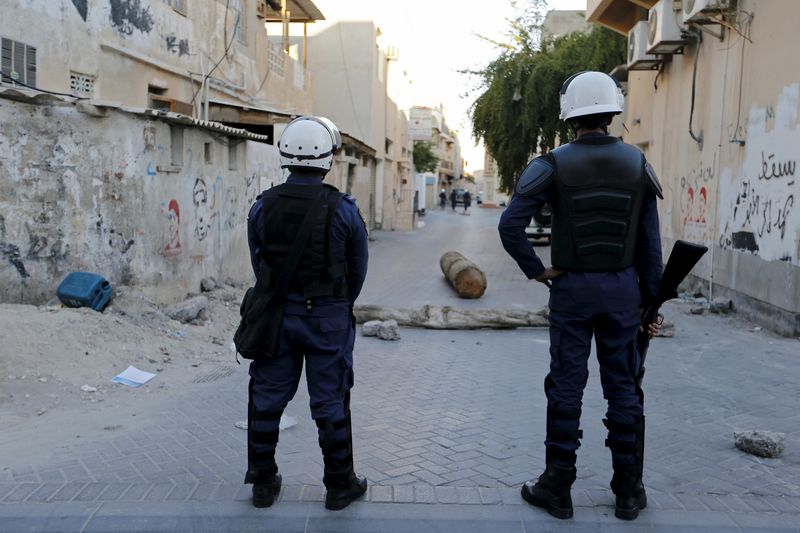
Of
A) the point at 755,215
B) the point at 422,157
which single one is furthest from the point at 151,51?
the point at 422,157

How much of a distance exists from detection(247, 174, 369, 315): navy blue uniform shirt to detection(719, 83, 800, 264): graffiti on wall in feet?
20.8

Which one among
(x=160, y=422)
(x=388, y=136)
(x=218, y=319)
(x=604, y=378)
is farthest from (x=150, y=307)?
(x=388, y=136)

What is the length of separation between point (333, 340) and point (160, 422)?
217cm

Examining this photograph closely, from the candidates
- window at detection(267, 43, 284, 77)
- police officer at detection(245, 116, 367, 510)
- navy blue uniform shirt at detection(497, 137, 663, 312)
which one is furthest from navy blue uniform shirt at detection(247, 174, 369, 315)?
window at detection(267, 43, 284, 77)

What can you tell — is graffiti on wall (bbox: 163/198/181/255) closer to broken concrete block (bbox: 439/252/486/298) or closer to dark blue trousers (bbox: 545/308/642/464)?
broken concrete block (bbox: 439/252/486/298)

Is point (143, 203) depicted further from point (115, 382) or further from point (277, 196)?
point (277, 196)

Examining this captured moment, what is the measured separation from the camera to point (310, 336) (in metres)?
3.56

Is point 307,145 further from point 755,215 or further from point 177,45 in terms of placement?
point 177,45

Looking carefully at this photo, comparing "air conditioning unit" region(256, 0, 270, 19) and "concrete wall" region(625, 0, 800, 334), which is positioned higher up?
"air conditioning unit" region(256, 0, 270, 19)

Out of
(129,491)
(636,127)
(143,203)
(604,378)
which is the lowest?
(129,491)

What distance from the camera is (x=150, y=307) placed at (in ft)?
27.4

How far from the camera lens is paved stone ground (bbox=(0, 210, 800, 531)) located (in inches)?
141

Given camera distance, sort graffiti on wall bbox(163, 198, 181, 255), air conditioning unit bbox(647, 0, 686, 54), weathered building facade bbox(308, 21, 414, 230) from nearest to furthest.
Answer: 1. graffiti on wall bbox(163, 198, 181, 255)
2. air conditioning unit bbox(647, 0, 686, 54)
3. weathered building facade bbox(308, 21, 414, 230)

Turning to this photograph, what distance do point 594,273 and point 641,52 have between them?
11363 mm
